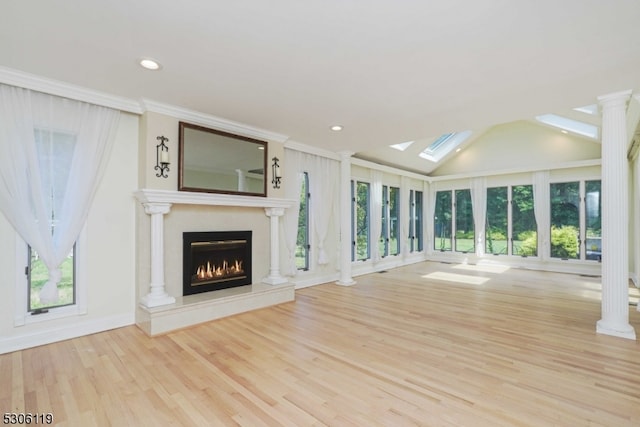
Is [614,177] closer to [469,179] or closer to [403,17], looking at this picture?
[403,17]

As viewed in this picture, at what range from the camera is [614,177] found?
10.9 ft

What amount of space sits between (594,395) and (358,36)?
3176mm

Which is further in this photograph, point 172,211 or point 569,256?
point 569,256

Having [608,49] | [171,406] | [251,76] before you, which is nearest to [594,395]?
[608,49]

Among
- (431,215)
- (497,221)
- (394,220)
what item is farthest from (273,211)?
(497,221)

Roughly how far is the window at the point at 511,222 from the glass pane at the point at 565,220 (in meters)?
0.43

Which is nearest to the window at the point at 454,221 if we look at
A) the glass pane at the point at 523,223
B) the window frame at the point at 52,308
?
the glass pane at the point at 523,223

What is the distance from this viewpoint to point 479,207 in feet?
28.0

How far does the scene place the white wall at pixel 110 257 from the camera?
313cm

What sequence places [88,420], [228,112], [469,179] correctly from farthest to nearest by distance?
[469,179] < [228,112] < [88,420]

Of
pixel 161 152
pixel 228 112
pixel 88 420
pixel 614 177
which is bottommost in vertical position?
pixel 88 420

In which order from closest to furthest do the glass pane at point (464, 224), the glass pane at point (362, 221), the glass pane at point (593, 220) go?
1. the glass pane at point (593, 220)
2. the glass pane at point (362, 221)
3. the glass pane at point (464, 224)

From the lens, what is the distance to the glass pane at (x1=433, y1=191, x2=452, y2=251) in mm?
9281

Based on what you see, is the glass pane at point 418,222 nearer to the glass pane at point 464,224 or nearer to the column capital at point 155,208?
the glass pane at point 464,224
